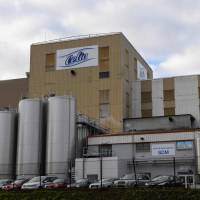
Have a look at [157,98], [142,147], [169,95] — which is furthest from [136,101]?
[142,147]

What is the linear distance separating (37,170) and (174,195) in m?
36.1

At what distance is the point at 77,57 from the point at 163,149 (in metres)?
31.2

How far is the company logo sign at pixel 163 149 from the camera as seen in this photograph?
59.0m

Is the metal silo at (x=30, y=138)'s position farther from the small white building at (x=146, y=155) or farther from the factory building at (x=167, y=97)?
the factory building at (x=167, y=97)

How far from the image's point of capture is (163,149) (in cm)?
5959

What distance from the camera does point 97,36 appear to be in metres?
83.9

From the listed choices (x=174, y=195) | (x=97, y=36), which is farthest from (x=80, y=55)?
(x=174, y=195)

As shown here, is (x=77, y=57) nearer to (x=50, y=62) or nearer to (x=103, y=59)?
(x=103, y=59)

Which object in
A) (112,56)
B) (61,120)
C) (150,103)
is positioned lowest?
(61,120)

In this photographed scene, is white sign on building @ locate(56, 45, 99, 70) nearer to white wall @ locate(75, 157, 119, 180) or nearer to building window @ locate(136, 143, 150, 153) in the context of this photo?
building window @ locate(136, 143, 150, 153)

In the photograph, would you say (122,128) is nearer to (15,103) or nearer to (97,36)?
(97,36)

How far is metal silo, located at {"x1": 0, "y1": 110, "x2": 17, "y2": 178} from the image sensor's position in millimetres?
63594

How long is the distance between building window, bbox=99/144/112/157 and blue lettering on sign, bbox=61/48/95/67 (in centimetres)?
2439

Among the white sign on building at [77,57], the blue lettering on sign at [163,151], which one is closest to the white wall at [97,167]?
the blue lettering on sign at [163,151]
